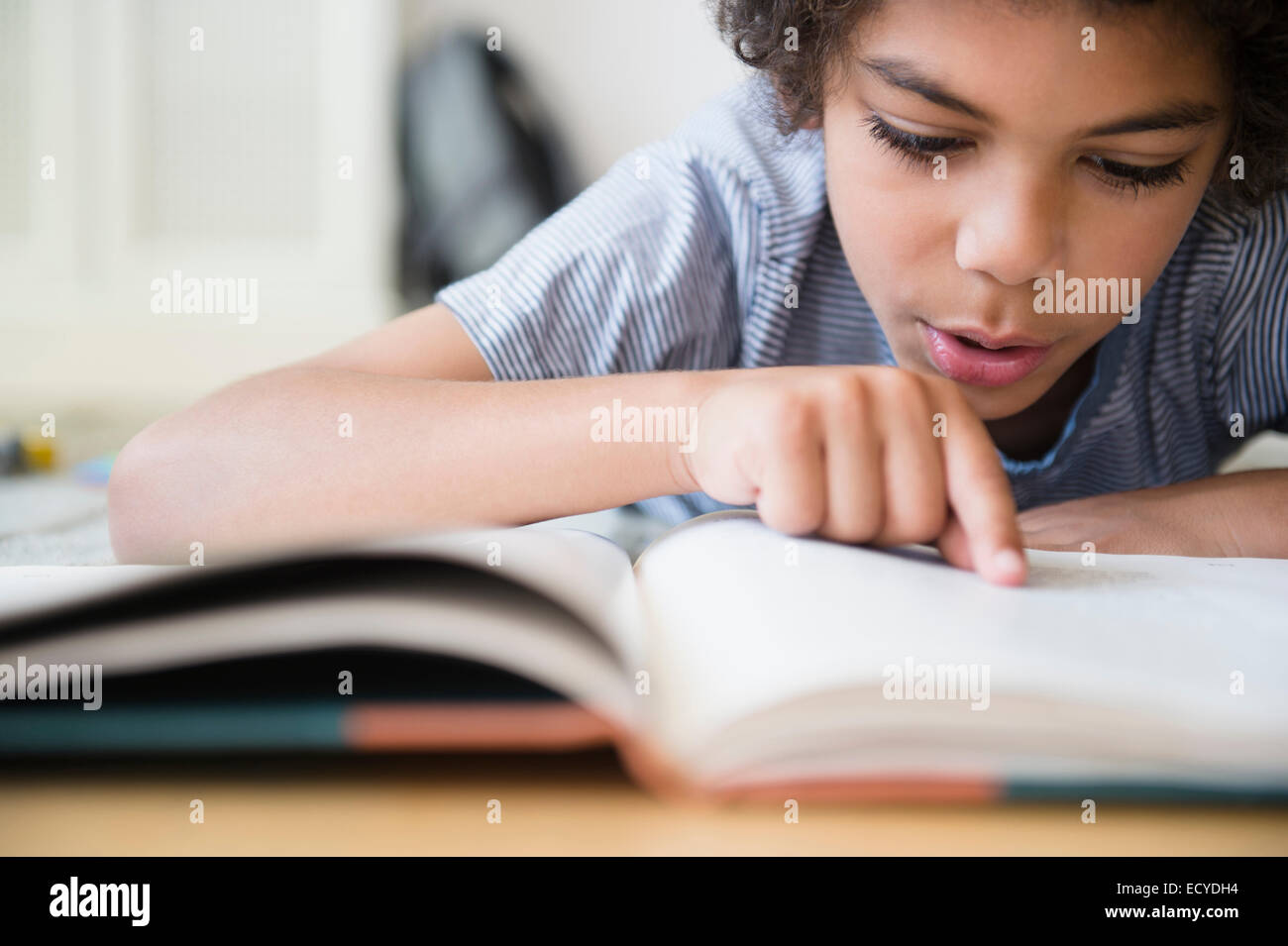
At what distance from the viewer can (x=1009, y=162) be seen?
0.48 m

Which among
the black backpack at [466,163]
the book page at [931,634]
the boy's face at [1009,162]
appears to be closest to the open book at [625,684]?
the book page at [931,634]

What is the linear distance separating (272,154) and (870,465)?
184 centimetres

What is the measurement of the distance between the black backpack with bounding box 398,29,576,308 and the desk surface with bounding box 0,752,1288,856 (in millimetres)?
1644

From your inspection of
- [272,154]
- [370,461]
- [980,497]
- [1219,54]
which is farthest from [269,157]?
[980,497]

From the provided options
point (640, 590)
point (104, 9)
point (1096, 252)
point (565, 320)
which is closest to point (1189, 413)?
point (1096, 252)

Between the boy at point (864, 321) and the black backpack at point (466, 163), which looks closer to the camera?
the boy at point (864, 321)

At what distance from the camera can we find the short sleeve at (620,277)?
0.64 meters

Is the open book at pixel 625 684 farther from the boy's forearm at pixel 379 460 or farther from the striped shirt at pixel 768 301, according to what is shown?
the striped shirt at pixel 768 301

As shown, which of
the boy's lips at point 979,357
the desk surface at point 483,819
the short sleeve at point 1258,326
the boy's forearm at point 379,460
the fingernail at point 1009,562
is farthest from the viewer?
the short sleeve at point 1258,326

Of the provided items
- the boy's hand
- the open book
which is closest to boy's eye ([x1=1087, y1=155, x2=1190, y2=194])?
the boy's hand

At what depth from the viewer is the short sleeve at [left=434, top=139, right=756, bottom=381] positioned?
0.64 meters

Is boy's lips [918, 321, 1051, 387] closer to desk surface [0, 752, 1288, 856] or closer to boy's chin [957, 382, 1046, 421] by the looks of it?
boy's chin [957, 382, 1046, 421]

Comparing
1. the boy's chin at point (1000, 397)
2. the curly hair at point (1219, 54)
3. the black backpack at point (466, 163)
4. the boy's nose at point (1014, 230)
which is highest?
the black backpack at point (466, 163)
